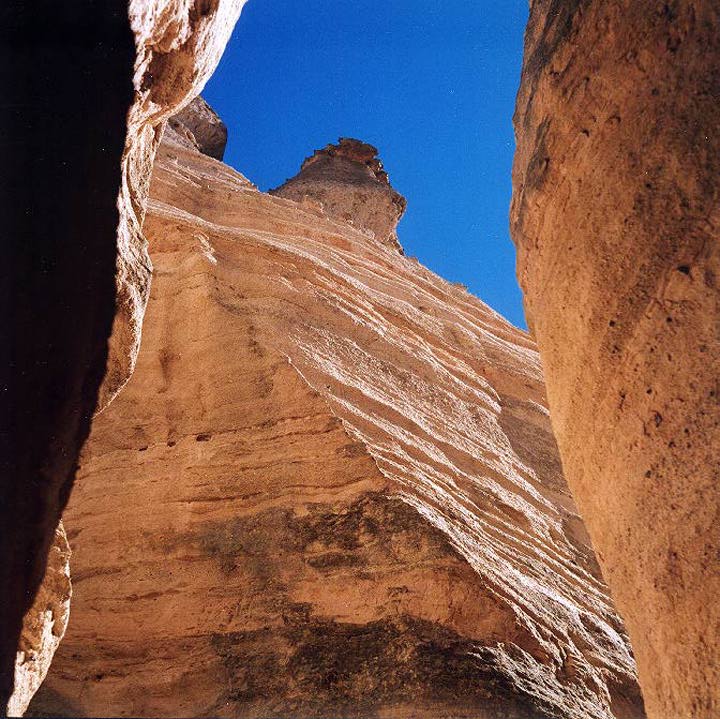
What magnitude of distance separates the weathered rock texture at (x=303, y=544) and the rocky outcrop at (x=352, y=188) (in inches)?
887

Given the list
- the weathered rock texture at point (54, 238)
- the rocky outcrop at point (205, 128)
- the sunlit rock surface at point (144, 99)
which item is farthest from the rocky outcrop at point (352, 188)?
the weathered rock texture at point (54, 238)

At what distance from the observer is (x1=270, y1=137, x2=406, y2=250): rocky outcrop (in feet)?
103

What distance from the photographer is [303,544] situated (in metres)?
5.18

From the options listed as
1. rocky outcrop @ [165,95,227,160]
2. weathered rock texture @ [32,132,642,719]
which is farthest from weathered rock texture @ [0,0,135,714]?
rocky outcrop @ [165,95,227,160]

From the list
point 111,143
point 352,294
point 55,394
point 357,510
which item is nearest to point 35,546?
point 55,394

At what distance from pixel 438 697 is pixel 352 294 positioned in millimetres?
6675

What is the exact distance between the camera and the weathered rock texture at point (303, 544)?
451 cm

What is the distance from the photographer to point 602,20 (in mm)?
4035

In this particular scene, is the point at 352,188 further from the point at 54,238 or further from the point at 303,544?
the point at 54,238

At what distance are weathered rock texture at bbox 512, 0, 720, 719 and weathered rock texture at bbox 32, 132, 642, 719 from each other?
1.25 meters

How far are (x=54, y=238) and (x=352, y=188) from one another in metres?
30.3

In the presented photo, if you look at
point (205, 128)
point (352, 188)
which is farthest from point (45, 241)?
point (205, 128)

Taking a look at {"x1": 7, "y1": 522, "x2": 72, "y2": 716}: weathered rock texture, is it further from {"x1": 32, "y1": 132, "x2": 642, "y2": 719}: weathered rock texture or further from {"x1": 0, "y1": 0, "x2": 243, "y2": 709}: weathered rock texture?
{"x1": 32, "y1": 132, "x2": 642, "y2": 719}: weathered rock texture

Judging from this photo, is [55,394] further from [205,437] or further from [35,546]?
[205,437]
